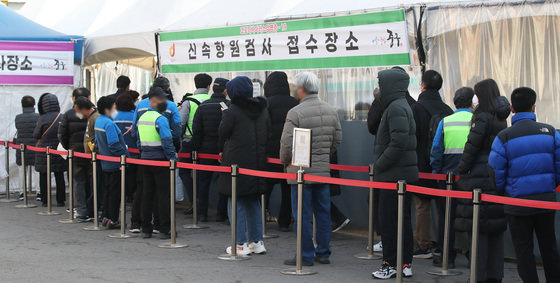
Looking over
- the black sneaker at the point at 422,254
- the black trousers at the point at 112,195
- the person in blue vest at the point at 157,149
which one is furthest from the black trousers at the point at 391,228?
the black trousers at the point at 112,195

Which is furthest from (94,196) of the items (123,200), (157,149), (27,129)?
(27,129)

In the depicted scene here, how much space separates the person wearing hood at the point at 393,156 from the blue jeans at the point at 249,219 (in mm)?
1549

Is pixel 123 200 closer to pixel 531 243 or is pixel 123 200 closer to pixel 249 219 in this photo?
pixel 249 219

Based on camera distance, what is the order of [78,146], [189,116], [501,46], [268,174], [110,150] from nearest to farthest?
[268,174] → [501,46] → [110,150] → [78,146] → [189,116]

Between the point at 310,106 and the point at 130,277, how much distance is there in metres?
2.31

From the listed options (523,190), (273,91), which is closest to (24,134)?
(273,91)

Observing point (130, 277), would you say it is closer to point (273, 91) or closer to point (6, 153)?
point (273, 91)

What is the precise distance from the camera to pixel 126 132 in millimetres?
10414

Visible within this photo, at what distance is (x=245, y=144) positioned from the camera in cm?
792

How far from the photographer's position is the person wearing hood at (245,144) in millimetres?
7832

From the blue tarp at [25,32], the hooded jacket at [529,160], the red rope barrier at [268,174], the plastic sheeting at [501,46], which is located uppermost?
the blue tarp at [25,32]

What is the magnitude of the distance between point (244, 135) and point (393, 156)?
5.94 ft

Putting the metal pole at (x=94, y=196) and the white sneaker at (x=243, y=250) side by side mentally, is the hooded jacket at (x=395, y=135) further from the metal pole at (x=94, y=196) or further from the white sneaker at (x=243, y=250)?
the metal pole at (x=94, y=196)

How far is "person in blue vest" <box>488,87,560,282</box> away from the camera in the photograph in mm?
6008
